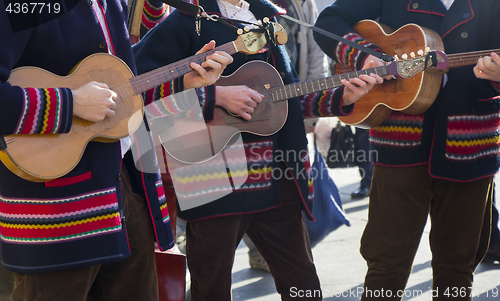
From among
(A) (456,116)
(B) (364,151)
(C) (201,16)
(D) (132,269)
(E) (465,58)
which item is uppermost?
(C) (201,16)

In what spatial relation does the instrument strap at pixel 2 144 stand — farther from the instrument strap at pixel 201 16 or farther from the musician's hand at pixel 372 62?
the musician's hand at pixel 372 62

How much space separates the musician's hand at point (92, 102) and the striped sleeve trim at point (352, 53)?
1.31 meters

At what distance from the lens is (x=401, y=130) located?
7.50ft

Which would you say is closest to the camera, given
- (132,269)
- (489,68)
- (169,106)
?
(132,269)

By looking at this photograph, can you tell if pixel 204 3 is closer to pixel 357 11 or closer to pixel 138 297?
pixel 357 11

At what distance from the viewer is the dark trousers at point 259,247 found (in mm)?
2047

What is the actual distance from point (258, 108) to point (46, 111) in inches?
37.7

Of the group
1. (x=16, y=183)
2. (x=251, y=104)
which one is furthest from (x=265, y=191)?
(x=16, y=183)

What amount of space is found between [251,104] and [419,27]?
852 mm

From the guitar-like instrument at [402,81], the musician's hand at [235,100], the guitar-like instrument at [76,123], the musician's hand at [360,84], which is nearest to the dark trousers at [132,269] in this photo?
the guitar-like instrument at [76,123]

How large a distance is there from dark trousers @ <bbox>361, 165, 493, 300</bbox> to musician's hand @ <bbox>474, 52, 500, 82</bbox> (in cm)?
48

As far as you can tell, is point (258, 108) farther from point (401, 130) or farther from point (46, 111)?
point (46, 111)

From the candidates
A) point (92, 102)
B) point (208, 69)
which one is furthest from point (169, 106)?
point (92, 102)

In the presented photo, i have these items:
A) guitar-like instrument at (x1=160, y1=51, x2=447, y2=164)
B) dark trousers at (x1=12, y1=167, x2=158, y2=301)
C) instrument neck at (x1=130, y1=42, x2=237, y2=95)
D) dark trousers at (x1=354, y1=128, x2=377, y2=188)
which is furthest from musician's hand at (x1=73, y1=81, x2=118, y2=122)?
dark trousers at (x1=354, y1=128, x2=377, y2=188)
